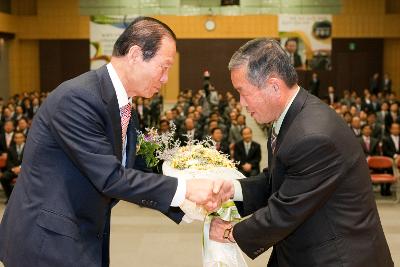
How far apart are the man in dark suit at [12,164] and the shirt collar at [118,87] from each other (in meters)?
7.95

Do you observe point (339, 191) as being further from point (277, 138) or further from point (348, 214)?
point (277, 138)

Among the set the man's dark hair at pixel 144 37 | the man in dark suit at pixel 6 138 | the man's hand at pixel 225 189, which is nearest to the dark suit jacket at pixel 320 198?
the man's hand at pixel 225 189

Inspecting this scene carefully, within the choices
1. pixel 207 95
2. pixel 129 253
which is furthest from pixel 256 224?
pixel 207 95

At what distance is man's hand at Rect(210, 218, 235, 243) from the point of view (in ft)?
9.71

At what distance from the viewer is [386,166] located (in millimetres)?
10047

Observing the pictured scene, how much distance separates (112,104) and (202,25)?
2764 cm

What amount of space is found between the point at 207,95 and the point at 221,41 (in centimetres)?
764

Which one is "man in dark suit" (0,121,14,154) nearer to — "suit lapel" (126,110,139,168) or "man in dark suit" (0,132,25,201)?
"man in dark suit" (0,132,25,201)

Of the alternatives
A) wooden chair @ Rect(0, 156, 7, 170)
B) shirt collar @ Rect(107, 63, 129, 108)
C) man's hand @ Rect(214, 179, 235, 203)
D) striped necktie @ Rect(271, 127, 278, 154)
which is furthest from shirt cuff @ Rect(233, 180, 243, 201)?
wooden chair @ Rect(0, 156, 7, 170)

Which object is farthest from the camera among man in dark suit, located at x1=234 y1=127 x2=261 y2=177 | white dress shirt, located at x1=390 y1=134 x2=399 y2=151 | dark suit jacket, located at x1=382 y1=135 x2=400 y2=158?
white dress shirt, located at x1=390 y1=134 x2=399 y2=151

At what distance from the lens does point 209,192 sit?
2621mm

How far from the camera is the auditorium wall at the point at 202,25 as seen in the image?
2931cm

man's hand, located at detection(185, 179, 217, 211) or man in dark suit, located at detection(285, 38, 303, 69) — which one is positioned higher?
man in dark suit, located at detection(285, 38, 303, 69)

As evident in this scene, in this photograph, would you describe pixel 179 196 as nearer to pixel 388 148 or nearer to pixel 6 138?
pixel 388 148
